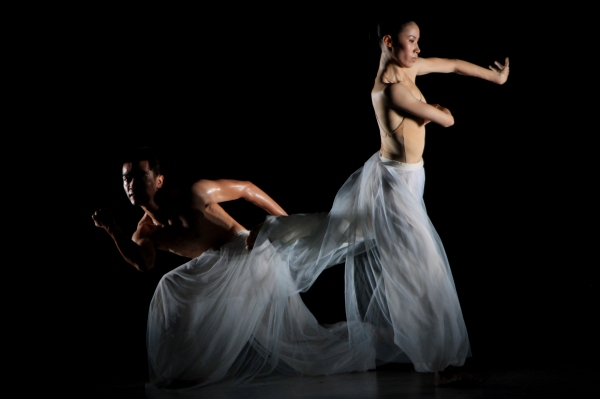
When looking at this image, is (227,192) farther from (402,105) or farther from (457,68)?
(457,68)

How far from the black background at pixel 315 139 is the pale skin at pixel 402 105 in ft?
4.39

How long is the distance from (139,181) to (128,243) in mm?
270

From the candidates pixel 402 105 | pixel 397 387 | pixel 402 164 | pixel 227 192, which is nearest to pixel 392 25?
pixel 402 105

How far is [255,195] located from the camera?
3.31 meters

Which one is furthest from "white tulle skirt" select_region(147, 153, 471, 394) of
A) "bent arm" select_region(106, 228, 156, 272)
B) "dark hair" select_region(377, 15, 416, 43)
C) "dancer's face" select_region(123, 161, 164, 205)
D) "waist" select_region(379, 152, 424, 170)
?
"dark hair" select_region(377, 15, 416, 43)

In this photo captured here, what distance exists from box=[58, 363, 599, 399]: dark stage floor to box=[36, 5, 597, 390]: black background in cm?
113

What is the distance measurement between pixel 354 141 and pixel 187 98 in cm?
100

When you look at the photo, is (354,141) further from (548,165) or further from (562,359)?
(562,359)

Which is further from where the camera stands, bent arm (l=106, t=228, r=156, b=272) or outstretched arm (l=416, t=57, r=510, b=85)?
bent arm (l=106, t=228, r=156, b=272)

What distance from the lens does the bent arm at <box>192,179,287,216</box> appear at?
10.6 ft

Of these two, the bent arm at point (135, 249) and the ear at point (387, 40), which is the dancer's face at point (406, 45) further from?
the bent arm at point (135, 249)

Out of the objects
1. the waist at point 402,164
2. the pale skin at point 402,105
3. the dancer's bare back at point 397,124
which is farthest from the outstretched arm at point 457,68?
the waist at point 402,164

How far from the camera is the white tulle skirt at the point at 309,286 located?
104 inches

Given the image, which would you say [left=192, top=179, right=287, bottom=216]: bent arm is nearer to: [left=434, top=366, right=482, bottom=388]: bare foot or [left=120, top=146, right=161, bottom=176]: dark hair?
[left=120, top=146, right=161, bottom=176]: dark hair
